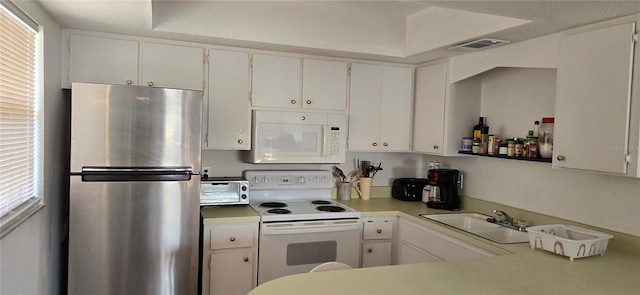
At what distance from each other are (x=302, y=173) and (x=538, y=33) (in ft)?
6.51

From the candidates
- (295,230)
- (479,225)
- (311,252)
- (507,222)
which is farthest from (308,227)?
(507,222)

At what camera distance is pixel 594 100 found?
7.39ft

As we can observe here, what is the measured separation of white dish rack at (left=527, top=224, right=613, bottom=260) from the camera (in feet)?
7.10

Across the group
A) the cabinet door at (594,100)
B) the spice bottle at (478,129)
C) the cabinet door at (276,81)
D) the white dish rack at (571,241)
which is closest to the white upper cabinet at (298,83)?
the cabinet door at (276,81)

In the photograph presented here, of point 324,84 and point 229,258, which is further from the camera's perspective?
point 324,84

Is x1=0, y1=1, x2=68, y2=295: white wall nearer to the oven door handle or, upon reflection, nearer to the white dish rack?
the oven door handle

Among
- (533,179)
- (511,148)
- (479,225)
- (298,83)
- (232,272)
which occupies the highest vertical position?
(298,83)

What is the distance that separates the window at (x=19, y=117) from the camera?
74.2 inches

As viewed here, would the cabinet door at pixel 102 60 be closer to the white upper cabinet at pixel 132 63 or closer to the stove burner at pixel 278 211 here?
the white upper cabinet at pixel 132 63

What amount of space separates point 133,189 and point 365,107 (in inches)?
73.9

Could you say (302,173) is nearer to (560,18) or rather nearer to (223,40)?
(223,40)

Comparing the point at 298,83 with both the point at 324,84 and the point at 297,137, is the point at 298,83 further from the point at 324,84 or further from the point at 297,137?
the point at 297,137

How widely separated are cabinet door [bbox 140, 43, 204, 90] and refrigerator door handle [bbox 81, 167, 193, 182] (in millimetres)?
690

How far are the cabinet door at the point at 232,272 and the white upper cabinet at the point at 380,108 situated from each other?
123 centimetres
